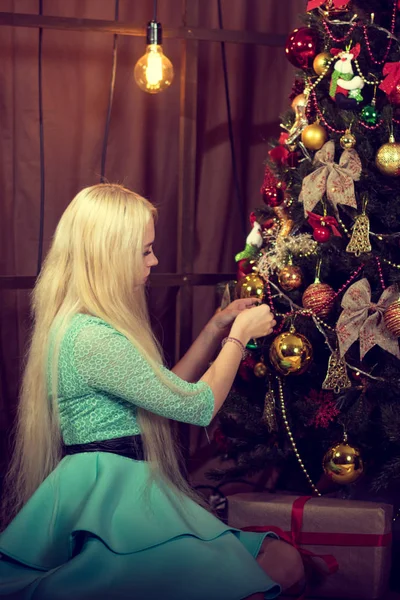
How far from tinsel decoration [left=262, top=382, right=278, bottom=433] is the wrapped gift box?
23 centimetres

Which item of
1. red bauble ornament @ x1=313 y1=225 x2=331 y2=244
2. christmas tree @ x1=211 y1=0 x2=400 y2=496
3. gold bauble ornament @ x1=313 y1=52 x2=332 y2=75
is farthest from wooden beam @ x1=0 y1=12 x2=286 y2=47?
red bauble ornament @ x1=313 y1=225 x2=331 y2=244

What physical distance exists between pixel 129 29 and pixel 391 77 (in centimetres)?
122

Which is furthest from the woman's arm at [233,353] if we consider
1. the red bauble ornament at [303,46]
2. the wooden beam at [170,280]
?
the wooden beam at [170,280]

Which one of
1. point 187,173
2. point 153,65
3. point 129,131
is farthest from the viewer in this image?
point 129,131

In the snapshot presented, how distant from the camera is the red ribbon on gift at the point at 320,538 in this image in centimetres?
230

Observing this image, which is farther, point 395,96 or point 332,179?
point 332,179

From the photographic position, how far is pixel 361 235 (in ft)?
7.29

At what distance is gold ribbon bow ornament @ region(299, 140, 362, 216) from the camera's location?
2.22 meters

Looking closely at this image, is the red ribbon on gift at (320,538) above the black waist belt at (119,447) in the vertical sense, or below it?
below

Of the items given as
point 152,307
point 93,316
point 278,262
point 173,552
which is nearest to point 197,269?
point 152,307

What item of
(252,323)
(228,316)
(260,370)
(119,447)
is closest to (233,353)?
(252,323)

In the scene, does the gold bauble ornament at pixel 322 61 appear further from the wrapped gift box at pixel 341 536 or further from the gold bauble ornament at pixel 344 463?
the wrapped gift box at pixel 341 536

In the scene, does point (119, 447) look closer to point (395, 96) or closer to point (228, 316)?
point (228, 316)

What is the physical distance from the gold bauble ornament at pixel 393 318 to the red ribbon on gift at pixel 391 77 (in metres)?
0.57
